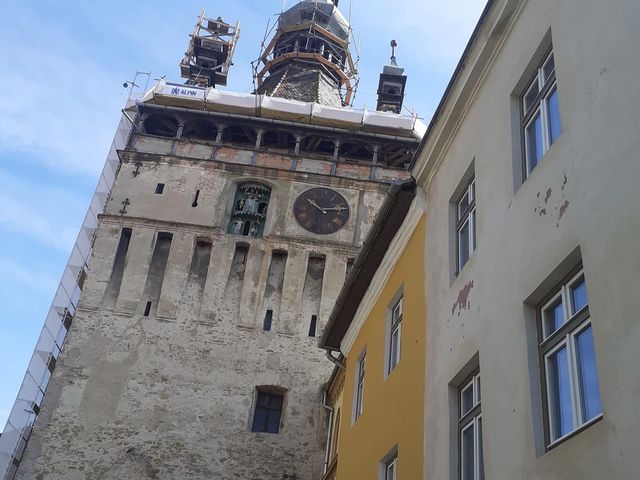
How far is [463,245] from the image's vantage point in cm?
718

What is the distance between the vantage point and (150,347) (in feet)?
67.7

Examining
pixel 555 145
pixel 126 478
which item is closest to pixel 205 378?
pixel 126 478

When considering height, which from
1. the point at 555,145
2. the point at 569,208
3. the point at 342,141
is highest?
the point at 342,141

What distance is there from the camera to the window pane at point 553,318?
15.9ft

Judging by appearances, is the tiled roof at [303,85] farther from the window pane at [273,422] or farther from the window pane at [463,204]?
the window pane at [463,204]

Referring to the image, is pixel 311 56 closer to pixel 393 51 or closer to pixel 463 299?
pixel 393 51

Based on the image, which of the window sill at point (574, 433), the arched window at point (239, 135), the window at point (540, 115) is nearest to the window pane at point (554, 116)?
the window at point (540, 115)

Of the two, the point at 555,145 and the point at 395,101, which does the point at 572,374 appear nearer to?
the point at 555,145

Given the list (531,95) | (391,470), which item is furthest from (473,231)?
(391,470)

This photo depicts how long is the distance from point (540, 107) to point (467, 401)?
2384mm

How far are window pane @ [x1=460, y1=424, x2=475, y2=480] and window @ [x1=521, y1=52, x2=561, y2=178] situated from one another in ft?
6.67

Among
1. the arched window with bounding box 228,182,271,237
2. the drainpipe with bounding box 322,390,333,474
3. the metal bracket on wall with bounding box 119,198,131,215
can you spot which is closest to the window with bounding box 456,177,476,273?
the drainpipe with bounding box 322,390,333,474

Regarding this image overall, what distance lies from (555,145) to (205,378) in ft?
53.6

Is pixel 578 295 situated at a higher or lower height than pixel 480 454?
higher
